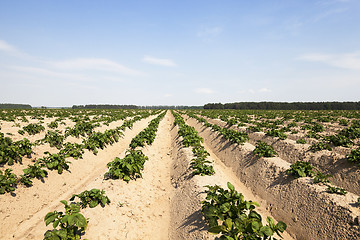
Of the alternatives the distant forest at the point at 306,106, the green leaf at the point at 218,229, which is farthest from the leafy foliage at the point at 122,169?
the distant forest at the point at 306,106

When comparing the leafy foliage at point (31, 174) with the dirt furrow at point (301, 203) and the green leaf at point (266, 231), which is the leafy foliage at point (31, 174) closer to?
the green leaf at point (266, 231)

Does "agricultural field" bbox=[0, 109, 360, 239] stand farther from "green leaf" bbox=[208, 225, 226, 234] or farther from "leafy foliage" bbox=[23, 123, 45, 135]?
"leafy foliage" bbox=[23, 123, 45, 135]

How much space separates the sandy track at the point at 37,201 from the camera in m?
5.27

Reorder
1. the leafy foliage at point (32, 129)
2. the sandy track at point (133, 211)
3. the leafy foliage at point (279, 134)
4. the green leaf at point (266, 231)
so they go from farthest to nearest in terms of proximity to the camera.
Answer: the leafy foliage at point (32, 129) < the leafy foliage at point (279, 134) < the sandy track at point (133, 211) < the green leaf at point (266, 231)

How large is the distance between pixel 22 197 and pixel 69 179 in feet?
7.39

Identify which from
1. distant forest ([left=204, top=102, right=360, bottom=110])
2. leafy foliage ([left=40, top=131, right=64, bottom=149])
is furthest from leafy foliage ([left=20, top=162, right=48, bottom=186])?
distant forest ([left=204, top=102, right=360, bottom=110])

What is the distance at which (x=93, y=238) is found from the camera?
15.3 ft

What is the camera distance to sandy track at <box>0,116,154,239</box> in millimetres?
5273

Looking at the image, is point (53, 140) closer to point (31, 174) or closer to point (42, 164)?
point (42, 164)

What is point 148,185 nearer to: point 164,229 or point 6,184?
point 164,229

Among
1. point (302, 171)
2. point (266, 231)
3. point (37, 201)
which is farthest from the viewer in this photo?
point (302, 171)

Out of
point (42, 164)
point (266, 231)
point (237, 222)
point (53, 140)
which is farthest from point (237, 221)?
point (53, 140)

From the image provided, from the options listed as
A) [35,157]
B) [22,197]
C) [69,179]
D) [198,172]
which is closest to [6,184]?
[22,197]

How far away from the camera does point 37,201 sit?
22.3 feet
